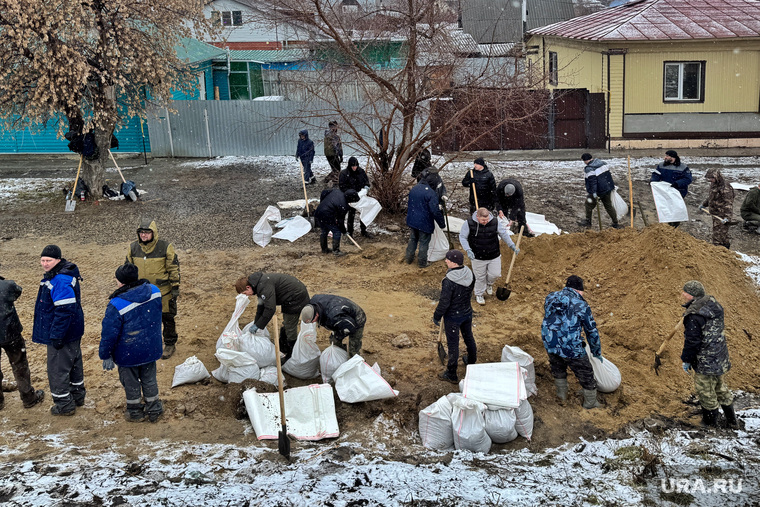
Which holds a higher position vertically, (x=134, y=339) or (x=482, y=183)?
(x=482, y=183)

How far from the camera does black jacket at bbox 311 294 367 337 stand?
6.25 meters

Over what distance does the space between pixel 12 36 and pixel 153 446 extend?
30.4 ft

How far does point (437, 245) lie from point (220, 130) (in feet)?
33.5

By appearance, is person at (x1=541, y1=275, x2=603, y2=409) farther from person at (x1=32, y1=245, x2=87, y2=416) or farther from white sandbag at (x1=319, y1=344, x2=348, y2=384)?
person at (x1=32, y1=245, x2=87, y2=416)

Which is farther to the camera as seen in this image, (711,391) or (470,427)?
(711,391)

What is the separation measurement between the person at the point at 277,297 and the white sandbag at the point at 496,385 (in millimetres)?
1877

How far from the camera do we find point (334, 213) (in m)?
10.1

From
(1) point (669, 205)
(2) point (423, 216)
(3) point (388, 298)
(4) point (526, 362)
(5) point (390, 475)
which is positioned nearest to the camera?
(5) point (390, 475)

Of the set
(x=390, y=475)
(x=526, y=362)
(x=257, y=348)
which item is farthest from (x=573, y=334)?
(x=257, y=348)

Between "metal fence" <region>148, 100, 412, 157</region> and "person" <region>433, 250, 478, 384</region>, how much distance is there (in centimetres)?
1188

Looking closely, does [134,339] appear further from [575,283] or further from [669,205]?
[669,205]

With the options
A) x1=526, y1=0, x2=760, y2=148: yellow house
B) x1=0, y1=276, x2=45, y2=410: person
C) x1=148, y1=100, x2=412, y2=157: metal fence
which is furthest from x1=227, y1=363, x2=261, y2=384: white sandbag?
x1=526, y1=0, x2=760, y2=148: yellow house

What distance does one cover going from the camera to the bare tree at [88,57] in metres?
11.7

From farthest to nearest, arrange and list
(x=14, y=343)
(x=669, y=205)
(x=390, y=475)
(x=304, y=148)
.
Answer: (x=304, y=148) → (x=669, y=205) → (x=14, y=343) → (x=390, y=475)
